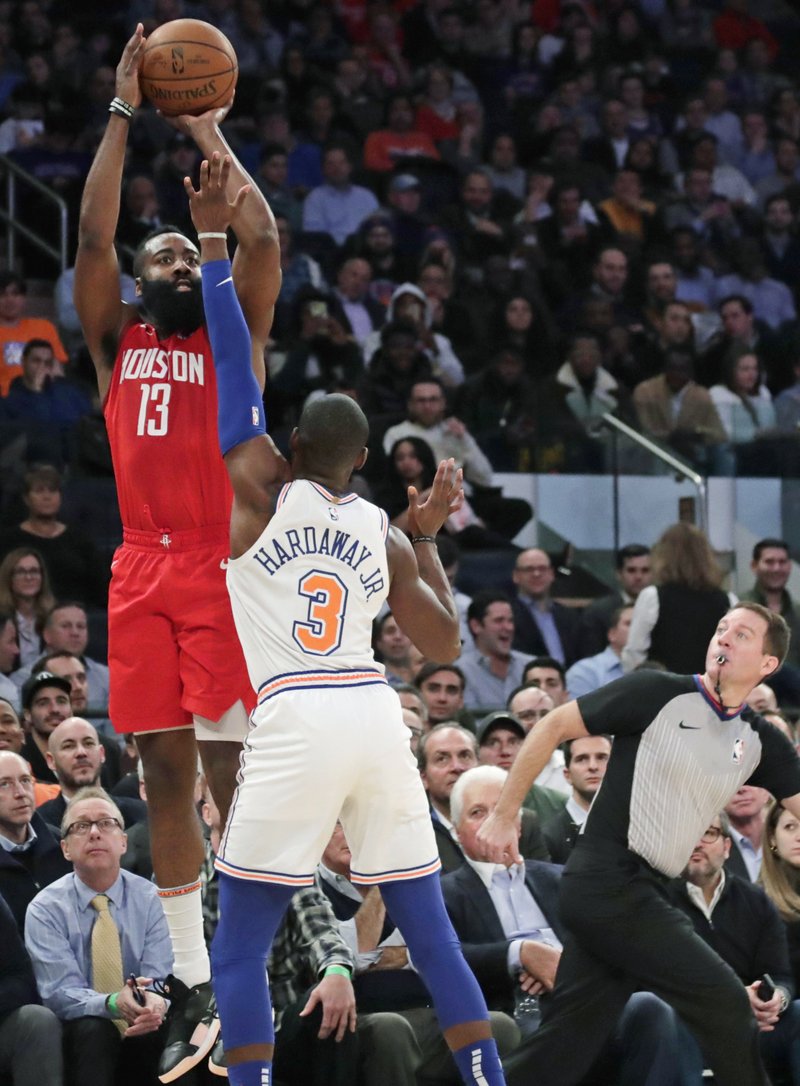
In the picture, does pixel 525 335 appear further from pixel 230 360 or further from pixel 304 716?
pixel 304 716

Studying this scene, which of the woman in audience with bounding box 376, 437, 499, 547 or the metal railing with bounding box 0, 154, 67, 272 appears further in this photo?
the metal railing with bounding box 0, 154, 67, 272

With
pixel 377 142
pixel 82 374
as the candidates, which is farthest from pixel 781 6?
pixel 82 374

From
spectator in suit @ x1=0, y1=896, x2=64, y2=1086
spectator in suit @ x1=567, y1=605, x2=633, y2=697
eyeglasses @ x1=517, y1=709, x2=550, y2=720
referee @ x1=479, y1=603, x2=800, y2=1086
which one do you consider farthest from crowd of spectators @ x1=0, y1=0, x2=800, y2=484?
referee @ x1=479, y1=603, x2=800, y2=1086

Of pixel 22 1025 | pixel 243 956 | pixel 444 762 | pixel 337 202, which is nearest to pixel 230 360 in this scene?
pixel 243 956

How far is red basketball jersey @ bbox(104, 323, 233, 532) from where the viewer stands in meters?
5.46

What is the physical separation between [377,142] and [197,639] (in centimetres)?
1044

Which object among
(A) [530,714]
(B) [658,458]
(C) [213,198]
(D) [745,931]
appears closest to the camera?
(C) [213,198]

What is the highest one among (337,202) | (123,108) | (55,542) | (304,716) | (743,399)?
(337,202)

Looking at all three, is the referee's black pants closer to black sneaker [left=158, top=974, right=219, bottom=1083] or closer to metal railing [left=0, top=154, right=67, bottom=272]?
black sneaker [left=158, top=974, right=219, bottom=1083]

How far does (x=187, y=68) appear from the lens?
5422 mm

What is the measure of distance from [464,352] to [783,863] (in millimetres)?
6090

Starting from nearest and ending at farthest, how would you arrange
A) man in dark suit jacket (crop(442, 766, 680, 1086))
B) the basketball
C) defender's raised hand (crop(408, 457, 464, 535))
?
defender's raised hand (crop(408, 457, 464, 535)), the basketball, man in dark suit jacket (crop(442, 766, 680, 1086))

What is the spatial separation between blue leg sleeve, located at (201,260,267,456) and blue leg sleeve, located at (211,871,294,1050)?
117 centimetres

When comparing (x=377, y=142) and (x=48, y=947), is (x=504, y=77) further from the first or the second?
(x=48, y=947)
